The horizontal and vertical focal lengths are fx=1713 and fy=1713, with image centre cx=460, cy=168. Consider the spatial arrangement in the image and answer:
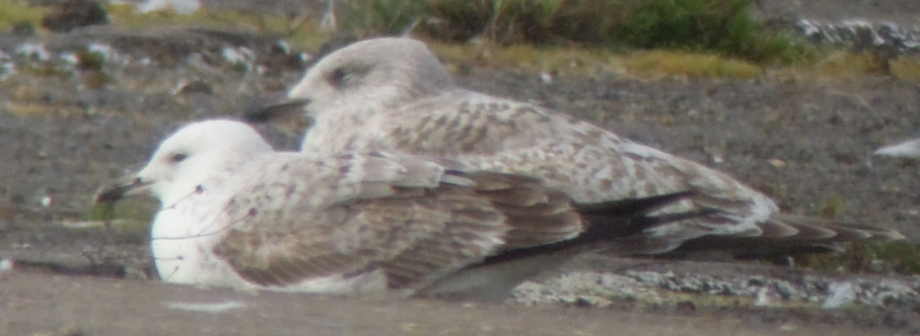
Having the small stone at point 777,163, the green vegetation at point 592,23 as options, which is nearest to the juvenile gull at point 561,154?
the small stone at point 777,163

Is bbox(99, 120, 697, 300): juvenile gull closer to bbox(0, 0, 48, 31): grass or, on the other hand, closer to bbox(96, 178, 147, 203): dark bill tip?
bbox(96, 178, 147, 203): dark bill tip

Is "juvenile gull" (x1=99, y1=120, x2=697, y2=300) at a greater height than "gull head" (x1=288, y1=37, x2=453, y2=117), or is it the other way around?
"gull head" (x1=288, y1=37, x2=453, y2=117)

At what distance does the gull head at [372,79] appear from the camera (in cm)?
621

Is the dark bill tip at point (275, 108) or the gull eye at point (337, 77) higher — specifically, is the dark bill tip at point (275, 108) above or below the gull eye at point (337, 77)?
below

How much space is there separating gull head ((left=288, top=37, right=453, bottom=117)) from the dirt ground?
2.71 ft

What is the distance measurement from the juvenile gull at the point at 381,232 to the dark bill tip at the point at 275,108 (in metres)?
1.55

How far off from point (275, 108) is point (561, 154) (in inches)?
56.1

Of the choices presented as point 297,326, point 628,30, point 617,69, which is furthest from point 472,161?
point 628,30

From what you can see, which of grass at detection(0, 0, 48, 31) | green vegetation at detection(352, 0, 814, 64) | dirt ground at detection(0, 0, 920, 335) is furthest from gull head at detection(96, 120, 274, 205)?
green vegetation at detection(352, 0, 814, 64)

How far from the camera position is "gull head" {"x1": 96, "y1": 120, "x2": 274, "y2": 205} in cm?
532

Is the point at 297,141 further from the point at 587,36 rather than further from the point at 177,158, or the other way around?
the point at 587,36

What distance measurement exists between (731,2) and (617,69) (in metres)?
1.92

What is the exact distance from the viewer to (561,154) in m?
5.65

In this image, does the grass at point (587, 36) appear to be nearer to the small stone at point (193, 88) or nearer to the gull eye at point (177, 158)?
the small stone at point (193, 88)
